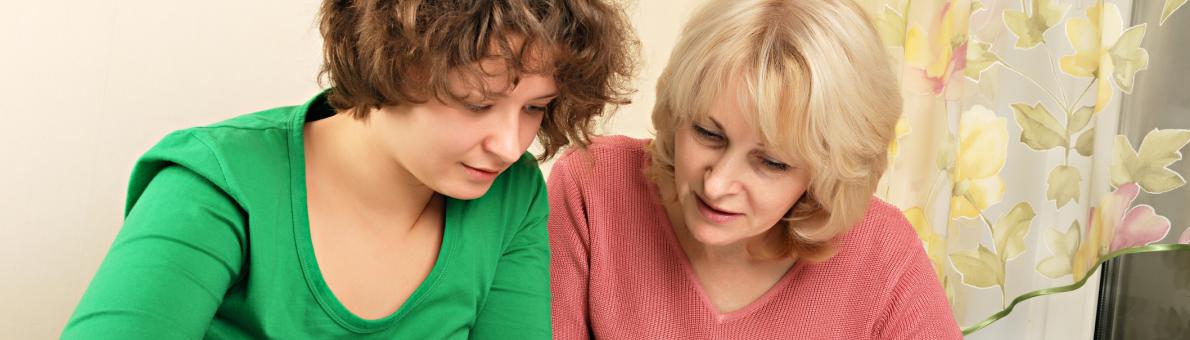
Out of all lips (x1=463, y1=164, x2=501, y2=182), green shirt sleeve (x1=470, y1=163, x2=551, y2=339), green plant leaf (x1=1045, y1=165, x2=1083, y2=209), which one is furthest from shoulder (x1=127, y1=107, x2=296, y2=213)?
green plant leaf (x1=1045, y1=165, x2=1083, y2=209)

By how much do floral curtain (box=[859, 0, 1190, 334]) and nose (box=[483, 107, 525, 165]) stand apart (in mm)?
974

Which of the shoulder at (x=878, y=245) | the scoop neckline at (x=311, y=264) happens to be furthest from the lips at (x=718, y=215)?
the scoop neckline at (x=311, y=264)

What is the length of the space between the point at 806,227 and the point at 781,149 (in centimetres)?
21

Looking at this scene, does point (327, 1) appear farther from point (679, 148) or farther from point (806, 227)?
point (806, 227)

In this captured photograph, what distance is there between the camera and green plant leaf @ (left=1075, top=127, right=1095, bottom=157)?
1735 mm

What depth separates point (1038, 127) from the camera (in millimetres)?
1774

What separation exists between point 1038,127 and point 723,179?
75 cm

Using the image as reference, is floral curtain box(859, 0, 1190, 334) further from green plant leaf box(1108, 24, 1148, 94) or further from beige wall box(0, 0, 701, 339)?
beige wall box(0, 0, 701, 339)

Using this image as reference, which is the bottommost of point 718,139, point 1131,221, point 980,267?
point 980,267

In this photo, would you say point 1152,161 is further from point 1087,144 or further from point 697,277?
point 697,277

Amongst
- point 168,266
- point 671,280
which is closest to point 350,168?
point 168,266

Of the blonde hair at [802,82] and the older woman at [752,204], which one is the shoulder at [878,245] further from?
the blonde hair at [802,82]

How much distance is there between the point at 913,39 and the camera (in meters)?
1.88

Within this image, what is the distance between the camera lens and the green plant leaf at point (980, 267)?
186 cm
